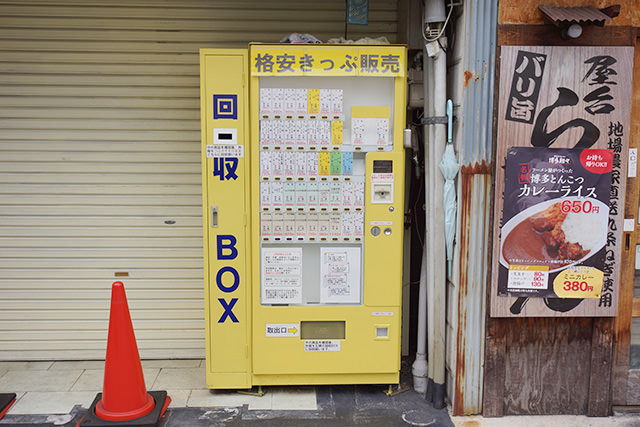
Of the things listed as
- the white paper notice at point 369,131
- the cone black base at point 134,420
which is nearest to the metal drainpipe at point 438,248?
the white paper notice at point 369,131

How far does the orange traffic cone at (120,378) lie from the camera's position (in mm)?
4402

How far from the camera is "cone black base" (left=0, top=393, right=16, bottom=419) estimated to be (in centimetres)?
462

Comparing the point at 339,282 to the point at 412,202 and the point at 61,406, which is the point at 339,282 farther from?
the point at 61,406

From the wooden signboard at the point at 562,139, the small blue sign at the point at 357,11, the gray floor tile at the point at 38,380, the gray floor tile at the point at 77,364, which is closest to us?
the wooden signboard at the point at 562,139

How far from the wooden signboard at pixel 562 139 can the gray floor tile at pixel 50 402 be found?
368 centimetres

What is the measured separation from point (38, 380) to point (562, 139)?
5125mm

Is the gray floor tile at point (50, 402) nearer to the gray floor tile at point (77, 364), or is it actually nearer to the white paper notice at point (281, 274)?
the gray floor tile at point (77, 364)

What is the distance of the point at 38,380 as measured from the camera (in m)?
5.20

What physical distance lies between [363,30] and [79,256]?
3606 mm

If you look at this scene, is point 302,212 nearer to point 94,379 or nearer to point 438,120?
point 438,120

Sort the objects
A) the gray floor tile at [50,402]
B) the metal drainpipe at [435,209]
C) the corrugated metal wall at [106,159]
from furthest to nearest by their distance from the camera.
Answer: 1. the corrugated metal wall at [106,159]
2. the gray floor tile at [50,402]
3. the metal drainpipe at [435,209]

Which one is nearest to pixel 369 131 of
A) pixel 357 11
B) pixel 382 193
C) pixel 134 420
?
pixel 382 193

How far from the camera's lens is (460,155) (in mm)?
4469

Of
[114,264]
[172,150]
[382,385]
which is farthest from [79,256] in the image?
[382,385]
